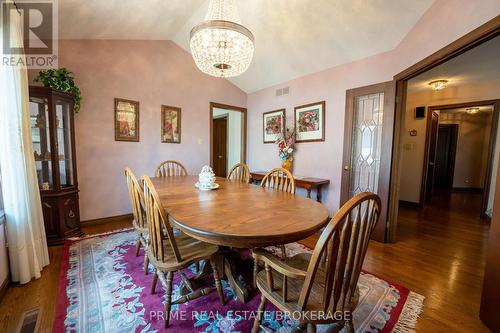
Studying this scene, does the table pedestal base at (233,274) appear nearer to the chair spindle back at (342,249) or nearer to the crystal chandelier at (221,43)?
the chair spindle back at (342,249)

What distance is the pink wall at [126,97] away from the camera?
118 inches

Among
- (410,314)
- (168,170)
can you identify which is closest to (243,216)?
(410,314)

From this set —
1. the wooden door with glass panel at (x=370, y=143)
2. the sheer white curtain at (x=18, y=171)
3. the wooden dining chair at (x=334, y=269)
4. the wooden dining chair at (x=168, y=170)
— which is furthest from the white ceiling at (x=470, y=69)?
the sheer white curtain at (x=18, y=171)

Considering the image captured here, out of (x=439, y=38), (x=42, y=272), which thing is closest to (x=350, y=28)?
Result: (x=439, y=38)

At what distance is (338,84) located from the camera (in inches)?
124

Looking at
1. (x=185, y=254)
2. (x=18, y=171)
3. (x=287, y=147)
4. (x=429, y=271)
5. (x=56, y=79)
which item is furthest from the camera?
(x=287, y=147)

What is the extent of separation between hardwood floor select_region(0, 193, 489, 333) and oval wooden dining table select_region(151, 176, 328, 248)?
1.07 meters

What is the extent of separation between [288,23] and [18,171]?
324cm

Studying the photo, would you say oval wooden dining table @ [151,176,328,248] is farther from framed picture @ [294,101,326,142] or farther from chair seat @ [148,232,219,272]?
framed picture @ [294,101,326,142]

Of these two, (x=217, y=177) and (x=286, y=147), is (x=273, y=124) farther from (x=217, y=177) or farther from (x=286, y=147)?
(x=217, y=177)

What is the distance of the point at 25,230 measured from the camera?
180 cm

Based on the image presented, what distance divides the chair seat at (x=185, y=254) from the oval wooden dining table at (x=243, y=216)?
0.29 metres

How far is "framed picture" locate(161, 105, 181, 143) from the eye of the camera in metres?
3.69

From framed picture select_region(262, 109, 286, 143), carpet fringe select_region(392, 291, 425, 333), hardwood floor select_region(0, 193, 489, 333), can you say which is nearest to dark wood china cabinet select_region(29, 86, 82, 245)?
hardwood floor select_region(0, 193, 489, 333)
